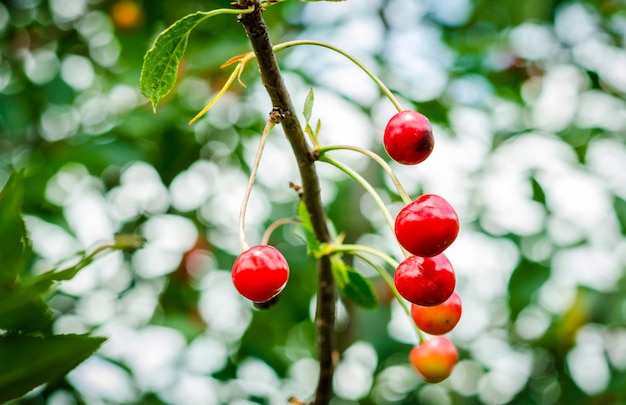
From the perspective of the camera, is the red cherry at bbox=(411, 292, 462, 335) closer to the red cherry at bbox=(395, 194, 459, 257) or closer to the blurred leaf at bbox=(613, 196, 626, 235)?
the red cherry at bbox=(395, 194, 459, 257)

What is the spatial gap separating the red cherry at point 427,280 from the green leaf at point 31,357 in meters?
0.43

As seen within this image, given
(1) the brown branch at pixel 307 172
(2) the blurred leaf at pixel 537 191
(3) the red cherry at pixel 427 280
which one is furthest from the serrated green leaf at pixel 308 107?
(2) the blurred leaf at pixel 537 191

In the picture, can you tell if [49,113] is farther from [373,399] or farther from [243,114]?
[373,399]

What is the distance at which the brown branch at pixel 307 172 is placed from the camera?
2.71 ft

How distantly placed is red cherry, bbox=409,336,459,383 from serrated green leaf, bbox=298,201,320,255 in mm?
324

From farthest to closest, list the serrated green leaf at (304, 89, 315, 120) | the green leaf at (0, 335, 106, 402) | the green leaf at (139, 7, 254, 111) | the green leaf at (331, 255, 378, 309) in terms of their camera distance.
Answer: the green leaf at (331, 255, 378, 309)
the serrated green leaf at (304, 89, 315, 120)
the green leaf at (139, 7, 254, 111)
the green leaf at (0, 335, 106, 402)

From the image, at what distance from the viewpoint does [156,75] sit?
2.94 ft

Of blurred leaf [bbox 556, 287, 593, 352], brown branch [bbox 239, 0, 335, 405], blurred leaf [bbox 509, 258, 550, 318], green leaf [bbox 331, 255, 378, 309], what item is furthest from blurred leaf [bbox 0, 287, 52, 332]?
blurred leaf [bbox 556, 287, 593, 352]

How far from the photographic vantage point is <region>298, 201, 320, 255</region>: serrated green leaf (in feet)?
3.59

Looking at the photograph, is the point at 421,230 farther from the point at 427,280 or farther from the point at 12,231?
the point at 12,231

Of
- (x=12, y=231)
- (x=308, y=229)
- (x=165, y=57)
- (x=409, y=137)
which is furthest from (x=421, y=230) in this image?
(x=12, y=231)

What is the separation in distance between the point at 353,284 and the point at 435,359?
22cm

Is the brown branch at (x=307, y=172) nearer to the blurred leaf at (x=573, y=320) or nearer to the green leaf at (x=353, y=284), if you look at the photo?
the green leaf at (x=353, y=284)

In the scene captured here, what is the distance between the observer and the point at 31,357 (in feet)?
2.50
